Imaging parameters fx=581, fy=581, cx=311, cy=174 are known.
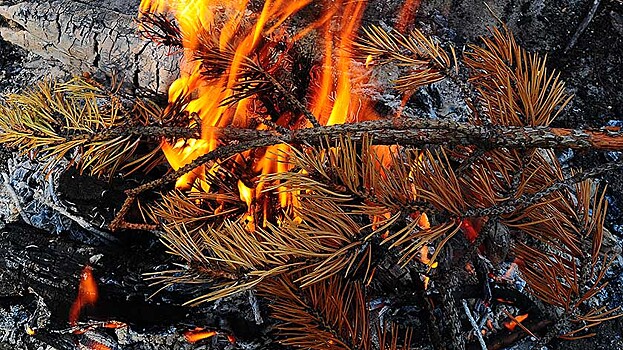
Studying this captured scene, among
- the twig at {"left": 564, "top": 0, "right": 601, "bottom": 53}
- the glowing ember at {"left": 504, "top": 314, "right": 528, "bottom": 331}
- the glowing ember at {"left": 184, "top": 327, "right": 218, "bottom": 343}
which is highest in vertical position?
the twig at {"left": 564, "top": 0, "right": 601, "bottom": 53}

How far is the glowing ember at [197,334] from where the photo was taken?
1.41 meters

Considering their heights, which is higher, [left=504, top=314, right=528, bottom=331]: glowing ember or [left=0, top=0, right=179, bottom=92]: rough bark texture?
[left=0, top=0, right=179, bottom=92]: rough bark texture

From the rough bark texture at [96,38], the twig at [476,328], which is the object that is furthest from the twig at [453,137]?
the rough bark texture at [96,38]

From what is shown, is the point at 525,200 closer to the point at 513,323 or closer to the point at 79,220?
the point at 513,323

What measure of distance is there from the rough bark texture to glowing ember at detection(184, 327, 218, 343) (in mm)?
809

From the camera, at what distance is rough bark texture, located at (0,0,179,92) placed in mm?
1843

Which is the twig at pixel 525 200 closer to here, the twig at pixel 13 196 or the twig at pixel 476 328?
the twig at pixel 476 328

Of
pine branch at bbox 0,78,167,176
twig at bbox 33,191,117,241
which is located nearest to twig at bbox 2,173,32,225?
twig at bbox 33,191,117,241

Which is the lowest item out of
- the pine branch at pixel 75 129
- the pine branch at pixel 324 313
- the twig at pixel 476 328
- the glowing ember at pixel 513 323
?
the glowing ember at pixel 513 323

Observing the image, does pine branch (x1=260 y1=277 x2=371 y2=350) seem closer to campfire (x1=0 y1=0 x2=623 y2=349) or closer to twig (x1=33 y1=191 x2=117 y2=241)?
campfire (x1=0 y1=0 x2=623 y2=349)

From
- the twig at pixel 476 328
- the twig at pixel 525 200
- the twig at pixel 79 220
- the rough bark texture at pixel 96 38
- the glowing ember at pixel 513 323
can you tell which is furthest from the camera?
the rough bark texture at pixel 96 38

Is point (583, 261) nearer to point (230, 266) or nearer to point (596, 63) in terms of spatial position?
point (230, 266)

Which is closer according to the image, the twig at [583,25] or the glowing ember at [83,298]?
the glowing ember at [83,298]

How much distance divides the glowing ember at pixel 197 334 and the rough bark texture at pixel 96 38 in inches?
31.8
